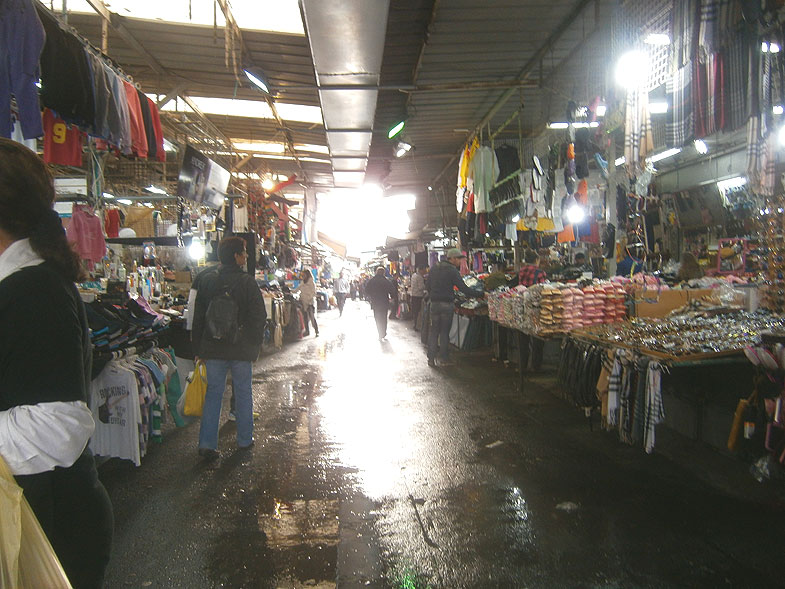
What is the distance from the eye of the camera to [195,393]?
5.06 metres

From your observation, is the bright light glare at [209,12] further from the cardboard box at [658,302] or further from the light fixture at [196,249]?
the cardboard box at [658,302]

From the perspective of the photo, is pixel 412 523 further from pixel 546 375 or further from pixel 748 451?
pixel 546 375

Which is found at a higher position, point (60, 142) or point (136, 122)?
point (136, 122)

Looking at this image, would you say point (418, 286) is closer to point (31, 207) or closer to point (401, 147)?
point (401, 147)

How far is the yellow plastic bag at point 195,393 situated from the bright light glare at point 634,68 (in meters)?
5.17

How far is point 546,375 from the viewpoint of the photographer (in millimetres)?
8367

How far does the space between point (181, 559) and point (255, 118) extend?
9.01 meters

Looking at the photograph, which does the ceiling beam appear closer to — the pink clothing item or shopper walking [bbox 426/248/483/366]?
shopper walking [bbox 426/248/483/366]

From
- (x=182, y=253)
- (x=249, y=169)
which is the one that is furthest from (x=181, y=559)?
(x=249, y=169)

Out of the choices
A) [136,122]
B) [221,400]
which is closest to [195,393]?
[221,400]

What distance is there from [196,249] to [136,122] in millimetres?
4264

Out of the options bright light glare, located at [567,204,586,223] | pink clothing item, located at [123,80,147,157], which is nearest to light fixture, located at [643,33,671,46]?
bright light glare, located at [567,204,586,223]

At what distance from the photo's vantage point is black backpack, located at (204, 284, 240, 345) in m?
4.64

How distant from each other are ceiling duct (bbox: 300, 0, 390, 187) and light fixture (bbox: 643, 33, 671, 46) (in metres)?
2.57
